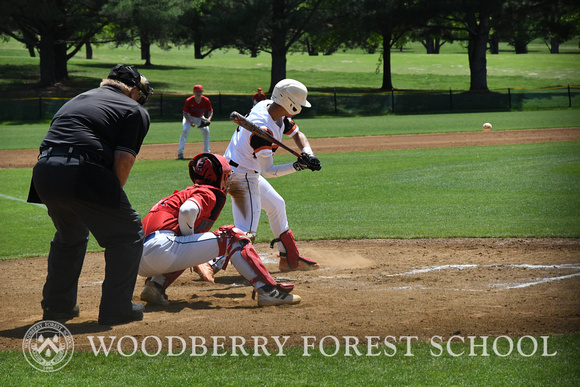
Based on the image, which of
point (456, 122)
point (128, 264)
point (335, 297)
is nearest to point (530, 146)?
point (456, 122)

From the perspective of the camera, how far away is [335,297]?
6480mm

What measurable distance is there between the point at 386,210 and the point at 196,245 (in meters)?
6.45

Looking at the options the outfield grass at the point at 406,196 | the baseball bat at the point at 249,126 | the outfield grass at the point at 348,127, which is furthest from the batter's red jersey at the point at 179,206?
the outfield grass at the point at 348,127

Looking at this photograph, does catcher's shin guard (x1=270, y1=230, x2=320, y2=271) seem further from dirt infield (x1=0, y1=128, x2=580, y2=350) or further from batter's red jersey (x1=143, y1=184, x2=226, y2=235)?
batter's red jersey (x1=143, y1=184, x2=226, y2=235)

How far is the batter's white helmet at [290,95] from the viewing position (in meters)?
7.43

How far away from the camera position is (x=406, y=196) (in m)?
13.1

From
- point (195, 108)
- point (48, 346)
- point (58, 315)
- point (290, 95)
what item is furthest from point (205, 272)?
point (195, 108)

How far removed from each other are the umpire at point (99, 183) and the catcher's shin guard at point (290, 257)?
105 inches

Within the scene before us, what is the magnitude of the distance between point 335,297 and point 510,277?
2019 millimetres

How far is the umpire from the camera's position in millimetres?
5164

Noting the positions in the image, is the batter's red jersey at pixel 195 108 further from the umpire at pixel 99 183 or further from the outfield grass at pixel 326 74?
the outfield grass at pixel 326 74

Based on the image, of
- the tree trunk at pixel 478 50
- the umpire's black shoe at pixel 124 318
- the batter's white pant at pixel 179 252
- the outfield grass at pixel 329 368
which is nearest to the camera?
the outfield grass at pixel 329 368

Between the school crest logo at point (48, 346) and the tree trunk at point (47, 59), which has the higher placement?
the tree trunk at point (47, 59)

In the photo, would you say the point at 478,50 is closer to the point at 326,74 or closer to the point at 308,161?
the point at 326,74
